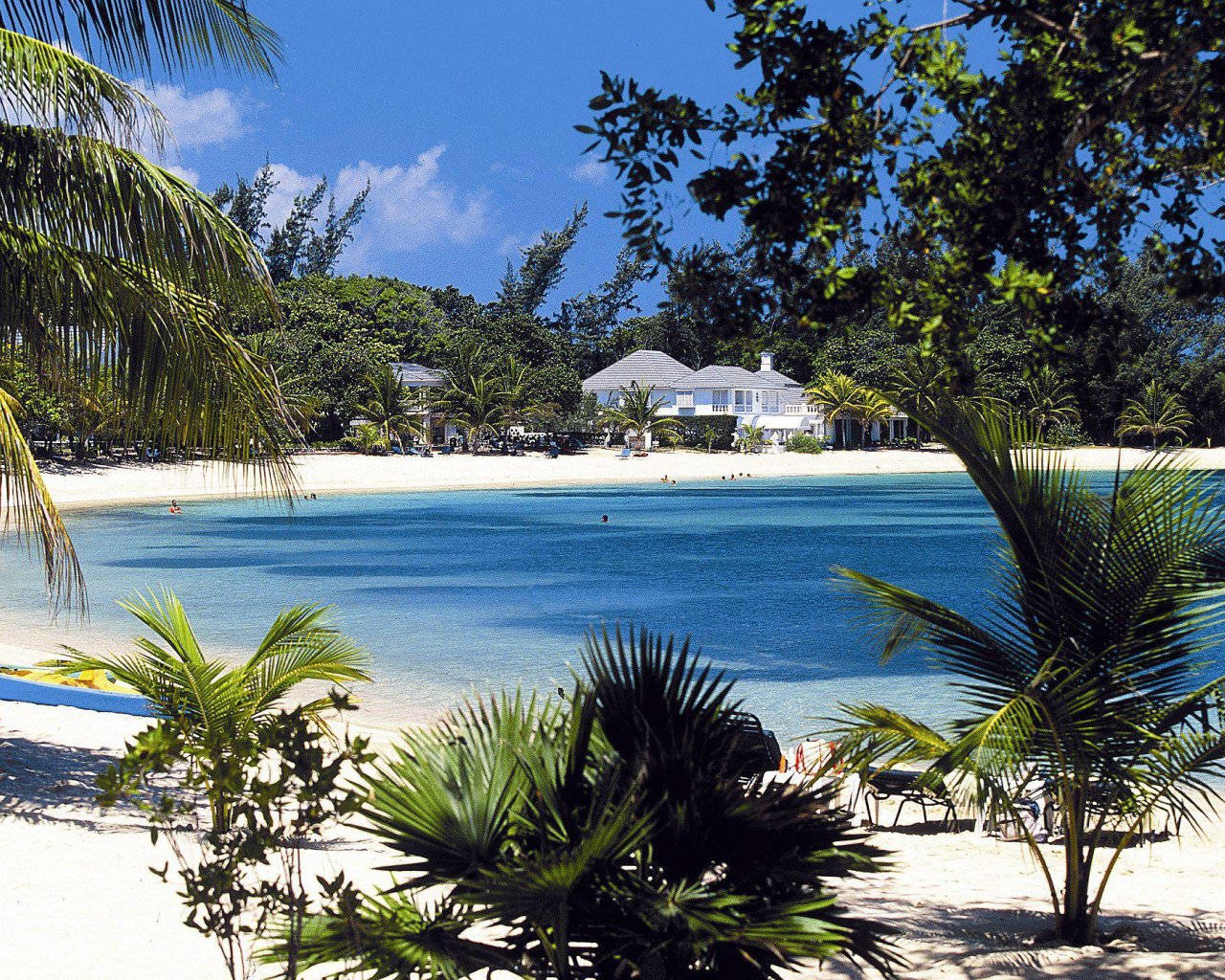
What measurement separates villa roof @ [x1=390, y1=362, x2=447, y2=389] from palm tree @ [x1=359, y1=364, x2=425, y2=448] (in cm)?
469

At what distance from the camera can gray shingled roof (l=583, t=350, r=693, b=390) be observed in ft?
271

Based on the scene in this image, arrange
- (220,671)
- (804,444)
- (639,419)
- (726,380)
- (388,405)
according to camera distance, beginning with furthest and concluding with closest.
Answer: (726,380)
(804,444)
(639,419)
(388,405)
(220,671)

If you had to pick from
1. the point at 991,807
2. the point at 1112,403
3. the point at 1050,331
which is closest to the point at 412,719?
the point at 991,807

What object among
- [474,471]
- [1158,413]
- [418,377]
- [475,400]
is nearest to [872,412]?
[1158,413]

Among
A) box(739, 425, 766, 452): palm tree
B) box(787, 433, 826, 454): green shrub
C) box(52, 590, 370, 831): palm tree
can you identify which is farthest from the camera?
box(739, 425, 766, 452): palm tree

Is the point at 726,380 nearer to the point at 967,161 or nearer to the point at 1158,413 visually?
the point at 1158,413

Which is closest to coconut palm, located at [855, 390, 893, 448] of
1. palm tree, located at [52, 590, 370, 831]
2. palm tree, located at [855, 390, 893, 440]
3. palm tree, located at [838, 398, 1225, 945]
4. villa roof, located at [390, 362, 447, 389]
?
palm tree, located at [855, 390, 893, 440]

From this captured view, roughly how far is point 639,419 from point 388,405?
711 inches

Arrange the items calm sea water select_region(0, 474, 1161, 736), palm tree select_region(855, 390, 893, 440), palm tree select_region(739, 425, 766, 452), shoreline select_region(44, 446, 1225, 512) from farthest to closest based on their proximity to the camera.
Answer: palm tree select_region(739, 425, 766, 452) < palm tree select_region(855, 390, 893, 440) < shoreline select_region(44, 446, 1225, 512) < calm sea water select_region(0, 474, 1161, 736)

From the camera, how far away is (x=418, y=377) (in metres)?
70.1

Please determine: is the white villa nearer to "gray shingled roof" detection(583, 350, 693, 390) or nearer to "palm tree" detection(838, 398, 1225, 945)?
"gray shingled roof" detection(583, 350, 693, 390)

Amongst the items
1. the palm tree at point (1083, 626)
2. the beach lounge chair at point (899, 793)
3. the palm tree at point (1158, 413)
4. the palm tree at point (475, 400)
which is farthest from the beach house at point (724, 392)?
the palm tree at point (1083, 626)

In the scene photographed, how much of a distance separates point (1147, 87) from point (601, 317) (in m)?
110

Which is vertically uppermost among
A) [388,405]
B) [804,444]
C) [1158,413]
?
[1158,413]
